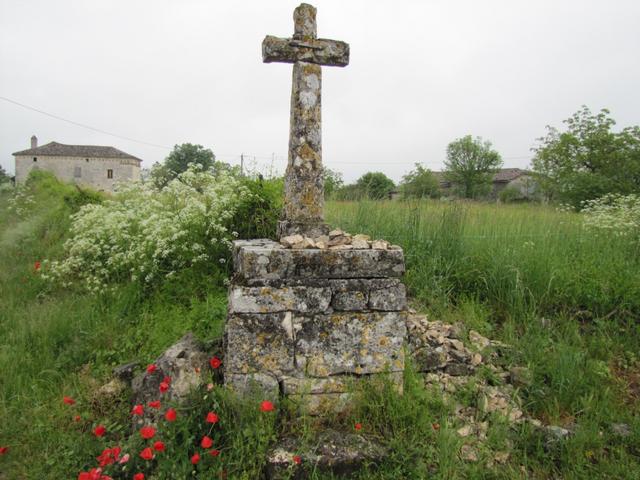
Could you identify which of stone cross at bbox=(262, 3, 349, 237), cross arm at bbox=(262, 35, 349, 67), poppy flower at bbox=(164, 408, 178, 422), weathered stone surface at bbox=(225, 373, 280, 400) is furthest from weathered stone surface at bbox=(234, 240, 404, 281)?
cross arm at bbox=(262, 35, 349, 67)

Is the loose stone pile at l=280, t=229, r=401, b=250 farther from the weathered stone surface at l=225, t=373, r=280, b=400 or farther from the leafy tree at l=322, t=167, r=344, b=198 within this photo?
the leafy tree at l=322, t=167, r=344, b=198

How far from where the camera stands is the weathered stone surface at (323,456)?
249 centimetres

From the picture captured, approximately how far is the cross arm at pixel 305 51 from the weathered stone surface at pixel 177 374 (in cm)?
235

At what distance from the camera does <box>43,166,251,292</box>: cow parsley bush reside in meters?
4.94

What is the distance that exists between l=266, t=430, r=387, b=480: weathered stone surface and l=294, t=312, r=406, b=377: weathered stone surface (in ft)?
1.43

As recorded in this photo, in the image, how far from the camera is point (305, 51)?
3.40 metres

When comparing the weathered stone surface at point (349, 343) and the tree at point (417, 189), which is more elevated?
the tree at point (417, 189)

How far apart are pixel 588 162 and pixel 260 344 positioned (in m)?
33.1

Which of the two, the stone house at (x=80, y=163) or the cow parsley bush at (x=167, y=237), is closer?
the cow parsley bush at (x=167, y=237)

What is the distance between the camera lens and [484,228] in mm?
5555

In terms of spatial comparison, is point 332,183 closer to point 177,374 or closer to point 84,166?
point 177,374

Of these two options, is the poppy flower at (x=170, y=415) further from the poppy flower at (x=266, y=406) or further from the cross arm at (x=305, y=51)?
the cross arm at (x=305, y=51)

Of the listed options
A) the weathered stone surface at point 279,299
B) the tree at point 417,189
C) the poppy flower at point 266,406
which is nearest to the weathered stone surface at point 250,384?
the poppy flower at point 266,406

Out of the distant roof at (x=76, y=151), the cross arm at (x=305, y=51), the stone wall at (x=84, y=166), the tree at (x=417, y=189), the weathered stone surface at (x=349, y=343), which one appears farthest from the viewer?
the distant roof at (x=76, y=151)
